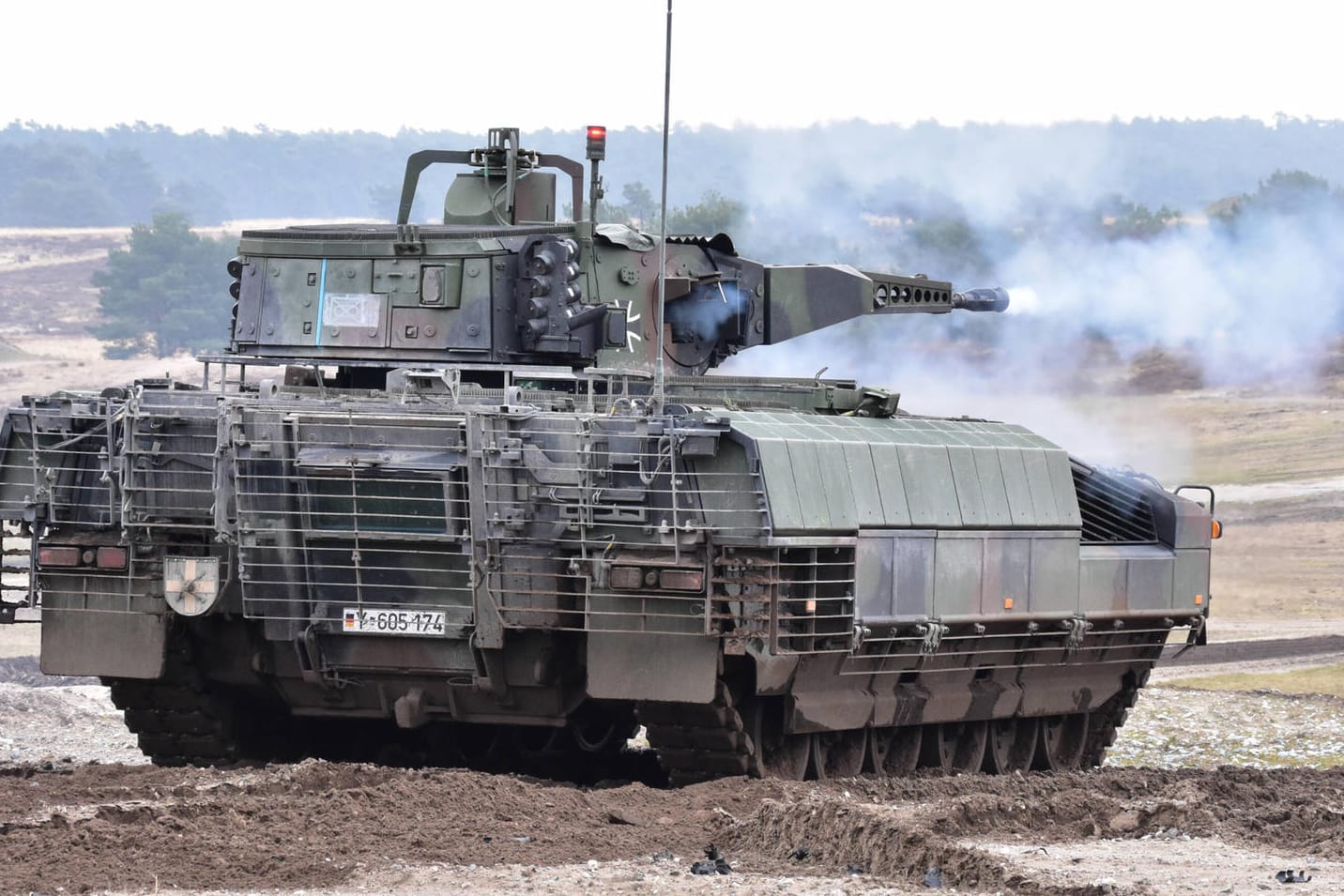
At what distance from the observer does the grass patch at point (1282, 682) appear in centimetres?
2600

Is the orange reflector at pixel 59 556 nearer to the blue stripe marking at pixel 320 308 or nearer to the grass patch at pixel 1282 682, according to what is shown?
the blue stripe marking at pixel 320 308

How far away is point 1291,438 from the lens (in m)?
46.8

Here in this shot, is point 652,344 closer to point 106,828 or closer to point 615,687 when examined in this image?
point 615,687

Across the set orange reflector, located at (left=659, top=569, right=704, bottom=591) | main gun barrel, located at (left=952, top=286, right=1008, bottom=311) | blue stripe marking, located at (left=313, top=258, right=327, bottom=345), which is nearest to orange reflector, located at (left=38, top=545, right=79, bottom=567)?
blue stripe marking, located at (left=313, top=258, right=327, bottom=345)

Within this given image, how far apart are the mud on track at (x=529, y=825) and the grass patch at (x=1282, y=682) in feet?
32.5

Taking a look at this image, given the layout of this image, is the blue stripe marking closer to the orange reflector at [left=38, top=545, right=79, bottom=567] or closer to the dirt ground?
the orange reflector at [left=38, top=545, right=79, bottom=567]

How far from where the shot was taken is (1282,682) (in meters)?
26.6

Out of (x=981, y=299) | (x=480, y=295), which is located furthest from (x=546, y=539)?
(x=981, y=299)

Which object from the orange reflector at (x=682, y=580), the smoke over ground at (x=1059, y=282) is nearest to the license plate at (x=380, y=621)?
the orange reflector at (x=682, y=580)

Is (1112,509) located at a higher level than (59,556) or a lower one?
higher

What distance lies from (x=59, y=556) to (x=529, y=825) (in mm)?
4153

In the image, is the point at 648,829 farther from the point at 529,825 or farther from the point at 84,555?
the point at 84,555

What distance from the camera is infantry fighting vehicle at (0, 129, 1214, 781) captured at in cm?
1502

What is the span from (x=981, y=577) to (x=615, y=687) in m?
2.83
